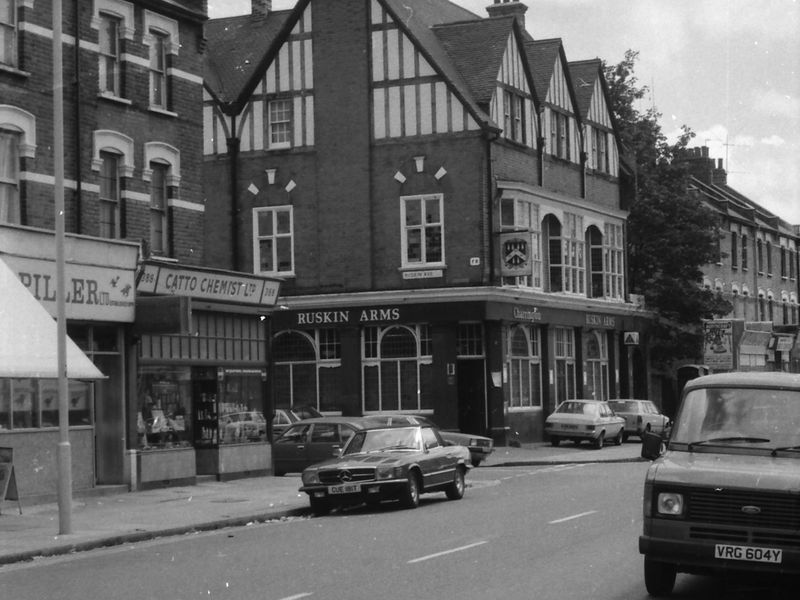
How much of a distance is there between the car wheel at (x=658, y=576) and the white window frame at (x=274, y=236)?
115 feet

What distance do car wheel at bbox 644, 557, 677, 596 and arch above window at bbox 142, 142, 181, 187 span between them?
1830 cm

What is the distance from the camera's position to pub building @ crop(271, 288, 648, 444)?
4416cm

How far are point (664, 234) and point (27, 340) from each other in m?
39.4

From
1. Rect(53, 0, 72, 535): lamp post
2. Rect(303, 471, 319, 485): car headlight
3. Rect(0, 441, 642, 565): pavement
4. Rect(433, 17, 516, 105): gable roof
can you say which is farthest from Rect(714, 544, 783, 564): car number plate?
Rect(433, 17, 516, 105): gable roof

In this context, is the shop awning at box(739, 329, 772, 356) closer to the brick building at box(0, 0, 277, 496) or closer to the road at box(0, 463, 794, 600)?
the brick building at box(0, 0, 277, 496)

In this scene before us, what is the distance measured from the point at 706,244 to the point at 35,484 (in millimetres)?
36810

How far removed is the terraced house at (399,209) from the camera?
44.4 meters

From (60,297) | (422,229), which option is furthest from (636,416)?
(60,297)

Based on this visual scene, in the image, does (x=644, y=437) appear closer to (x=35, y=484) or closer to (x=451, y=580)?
(x=451, y=580)

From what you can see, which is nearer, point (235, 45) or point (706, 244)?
point (235, 45)

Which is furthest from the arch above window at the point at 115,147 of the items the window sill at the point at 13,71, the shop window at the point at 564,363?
the shop window at the point at 564,363

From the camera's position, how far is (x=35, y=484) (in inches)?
949

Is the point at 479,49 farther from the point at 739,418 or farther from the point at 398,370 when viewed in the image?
the point at 739,418

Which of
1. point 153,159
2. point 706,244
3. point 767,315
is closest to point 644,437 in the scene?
point 153,159
